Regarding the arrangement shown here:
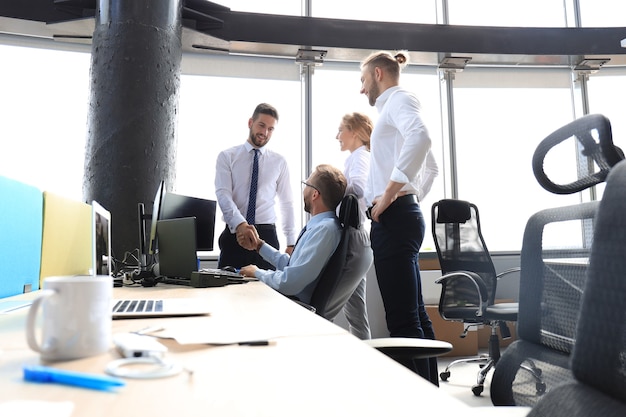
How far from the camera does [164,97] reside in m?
3.30

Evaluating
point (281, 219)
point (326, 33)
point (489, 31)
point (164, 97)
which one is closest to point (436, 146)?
point (489, 31)

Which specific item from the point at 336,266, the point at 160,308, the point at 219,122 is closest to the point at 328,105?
the point at 219,122

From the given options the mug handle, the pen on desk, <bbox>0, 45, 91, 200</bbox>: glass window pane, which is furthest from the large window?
the mug handle

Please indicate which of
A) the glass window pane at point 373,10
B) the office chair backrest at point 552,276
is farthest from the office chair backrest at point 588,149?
the glass window pane at point 373,10

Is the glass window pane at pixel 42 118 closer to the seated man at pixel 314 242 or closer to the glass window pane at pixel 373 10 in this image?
the glass window pane at pixel 373 10

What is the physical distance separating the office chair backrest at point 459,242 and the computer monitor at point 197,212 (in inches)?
65.2

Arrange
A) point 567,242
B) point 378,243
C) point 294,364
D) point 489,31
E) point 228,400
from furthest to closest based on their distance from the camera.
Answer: point 489,31 → point 378,243 → point 567,242 → point 294,364 → point 228,400

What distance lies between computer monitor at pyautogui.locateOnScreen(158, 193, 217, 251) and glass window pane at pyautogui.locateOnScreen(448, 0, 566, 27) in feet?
12.5

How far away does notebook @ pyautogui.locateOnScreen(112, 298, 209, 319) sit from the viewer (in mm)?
1068

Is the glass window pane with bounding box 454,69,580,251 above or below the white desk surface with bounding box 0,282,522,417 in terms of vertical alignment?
above

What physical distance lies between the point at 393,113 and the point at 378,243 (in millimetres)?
620

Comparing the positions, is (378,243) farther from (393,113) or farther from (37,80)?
(37,80)

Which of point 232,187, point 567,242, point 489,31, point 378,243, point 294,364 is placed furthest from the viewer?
point 489,31

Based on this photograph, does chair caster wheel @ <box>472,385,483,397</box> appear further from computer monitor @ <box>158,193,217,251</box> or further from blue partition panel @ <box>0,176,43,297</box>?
blue partition panel @ <box>0,176,43,297</box>
